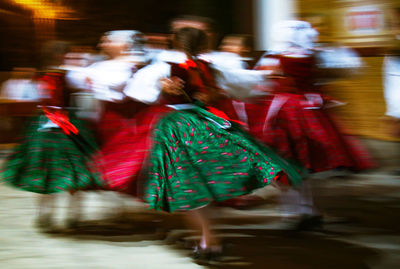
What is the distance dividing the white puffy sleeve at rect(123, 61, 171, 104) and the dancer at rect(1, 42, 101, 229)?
24.5 inches

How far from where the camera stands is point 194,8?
915 centimetres

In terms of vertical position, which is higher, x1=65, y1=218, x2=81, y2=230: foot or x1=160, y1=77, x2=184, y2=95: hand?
x1=160, y1=77, x2=184, y2=95: hand

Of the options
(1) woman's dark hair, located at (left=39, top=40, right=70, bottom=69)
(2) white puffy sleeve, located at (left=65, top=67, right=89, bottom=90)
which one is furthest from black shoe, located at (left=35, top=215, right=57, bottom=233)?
(1) woman's dark hair, located at (left=39, top=40, right=70, bottom=69)

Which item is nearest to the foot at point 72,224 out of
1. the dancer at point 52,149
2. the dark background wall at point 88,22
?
the dancer at point 52,149

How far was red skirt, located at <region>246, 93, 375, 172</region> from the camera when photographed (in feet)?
12.8

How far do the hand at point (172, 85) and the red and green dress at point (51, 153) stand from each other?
3.12ft

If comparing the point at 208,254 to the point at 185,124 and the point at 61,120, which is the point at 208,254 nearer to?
the point at 185,124

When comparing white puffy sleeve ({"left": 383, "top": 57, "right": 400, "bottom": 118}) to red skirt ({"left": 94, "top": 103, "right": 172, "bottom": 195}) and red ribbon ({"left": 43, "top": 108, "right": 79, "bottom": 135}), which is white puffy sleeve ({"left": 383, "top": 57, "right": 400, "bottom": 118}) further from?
red ribbon ({"left": 43, "top": 108, "right": 79, "bottom": 135})

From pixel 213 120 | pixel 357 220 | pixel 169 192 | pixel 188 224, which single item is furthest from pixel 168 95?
pixel 357 220

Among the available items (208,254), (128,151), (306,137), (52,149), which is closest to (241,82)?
(306,137)

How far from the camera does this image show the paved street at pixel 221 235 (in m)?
3.50

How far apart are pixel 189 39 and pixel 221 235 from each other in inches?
60.2

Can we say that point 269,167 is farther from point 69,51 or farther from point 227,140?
Answer: point 69,51

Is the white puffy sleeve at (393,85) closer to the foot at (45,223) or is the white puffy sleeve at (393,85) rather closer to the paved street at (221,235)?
the paved street at (221,235)
